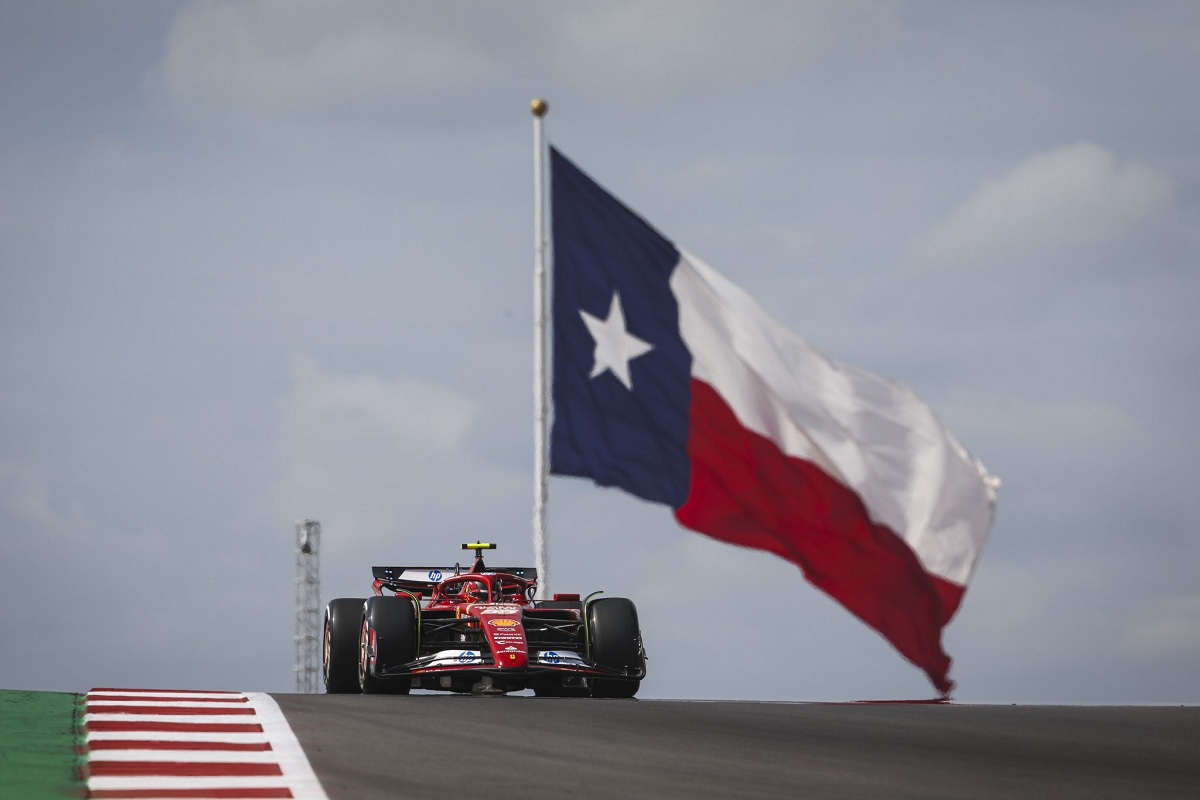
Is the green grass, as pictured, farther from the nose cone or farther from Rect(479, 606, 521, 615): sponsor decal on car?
Rect(479, 606, 521, 615): sponsor decal on car

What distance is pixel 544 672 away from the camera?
674 inches

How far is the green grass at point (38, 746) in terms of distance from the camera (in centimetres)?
832

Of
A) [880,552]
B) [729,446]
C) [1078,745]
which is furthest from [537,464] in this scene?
[1078,745]

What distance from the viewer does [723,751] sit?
10406mm

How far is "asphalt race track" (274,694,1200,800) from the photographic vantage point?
8.72 m

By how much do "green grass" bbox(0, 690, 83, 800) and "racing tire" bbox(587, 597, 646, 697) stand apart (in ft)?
20.0

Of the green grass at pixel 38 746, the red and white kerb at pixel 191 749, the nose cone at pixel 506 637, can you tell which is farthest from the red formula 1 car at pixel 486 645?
the green grass at pixel 38 746

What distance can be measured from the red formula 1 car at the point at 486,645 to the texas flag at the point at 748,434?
1.61m

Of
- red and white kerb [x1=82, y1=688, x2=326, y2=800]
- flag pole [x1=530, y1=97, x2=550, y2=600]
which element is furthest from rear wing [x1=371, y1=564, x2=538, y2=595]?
red and white kerb [x1=82, y1=688, x2=326, y2=800]

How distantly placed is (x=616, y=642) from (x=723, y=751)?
730cm

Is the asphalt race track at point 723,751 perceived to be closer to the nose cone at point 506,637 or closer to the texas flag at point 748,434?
the nose cone at point 506,637

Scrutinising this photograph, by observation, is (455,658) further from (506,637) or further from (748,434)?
(748,434)

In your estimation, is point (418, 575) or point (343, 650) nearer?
point (343, 650)

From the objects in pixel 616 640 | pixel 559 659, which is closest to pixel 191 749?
pixel 559 659
